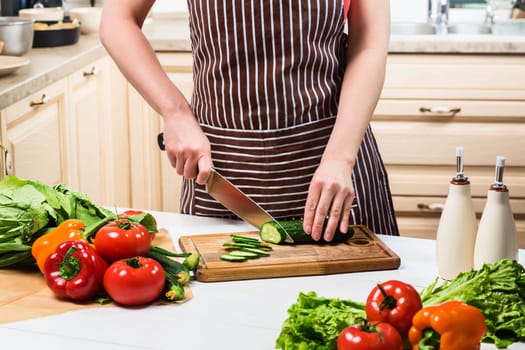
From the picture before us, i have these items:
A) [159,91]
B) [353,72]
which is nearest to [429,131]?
[353,72]

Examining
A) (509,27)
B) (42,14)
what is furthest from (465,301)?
(509,27)

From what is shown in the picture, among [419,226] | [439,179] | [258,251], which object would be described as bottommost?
[419,226]

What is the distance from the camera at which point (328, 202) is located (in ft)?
5.23

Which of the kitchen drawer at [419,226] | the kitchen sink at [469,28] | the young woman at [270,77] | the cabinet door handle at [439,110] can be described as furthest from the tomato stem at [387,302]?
the kitchen sink at [469,28]

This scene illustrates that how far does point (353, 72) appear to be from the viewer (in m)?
1.83

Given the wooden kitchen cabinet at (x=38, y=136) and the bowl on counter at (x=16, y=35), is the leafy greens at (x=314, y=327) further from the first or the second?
the bowl on counter at (x=16, y=35)

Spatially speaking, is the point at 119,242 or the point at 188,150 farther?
the point at 188,150

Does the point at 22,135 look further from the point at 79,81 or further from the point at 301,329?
the point at 301,329

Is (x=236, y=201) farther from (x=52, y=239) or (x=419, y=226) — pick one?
(x=419, y=226)

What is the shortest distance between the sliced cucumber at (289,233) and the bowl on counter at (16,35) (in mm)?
1655

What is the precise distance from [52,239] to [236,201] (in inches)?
14.1

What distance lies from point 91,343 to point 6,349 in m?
0.11

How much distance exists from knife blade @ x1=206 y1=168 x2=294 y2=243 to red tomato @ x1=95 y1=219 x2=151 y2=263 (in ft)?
0.81

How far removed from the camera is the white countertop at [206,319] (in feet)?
4.06
